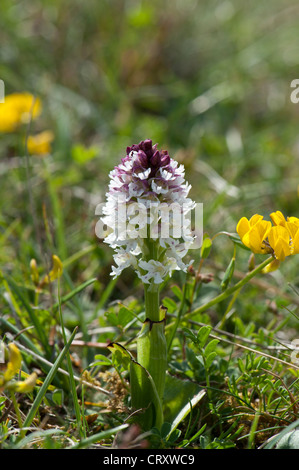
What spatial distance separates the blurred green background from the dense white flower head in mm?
1228

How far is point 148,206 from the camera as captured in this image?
4.66ft

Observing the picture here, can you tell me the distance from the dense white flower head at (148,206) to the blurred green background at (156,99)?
4.03 feet

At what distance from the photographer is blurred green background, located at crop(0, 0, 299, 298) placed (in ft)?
10.7

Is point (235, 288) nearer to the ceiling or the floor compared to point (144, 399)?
nearer to the ceiling

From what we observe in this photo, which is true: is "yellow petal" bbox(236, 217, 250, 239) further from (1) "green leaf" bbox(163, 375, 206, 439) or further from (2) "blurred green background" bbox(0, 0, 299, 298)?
(2) "blurred green background" bbox(0, 0, 299, 298)

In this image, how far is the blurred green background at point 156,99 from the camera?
129 inches

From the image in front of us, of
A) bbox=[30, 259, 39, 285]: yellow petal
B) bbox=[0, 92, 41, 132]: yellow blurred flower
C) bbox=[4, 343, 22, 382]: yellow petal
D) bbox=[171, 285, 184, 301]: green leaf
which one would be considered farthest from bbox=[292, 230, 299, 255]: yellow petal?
bbox=[0, 92, 41, 132]: yellow blurred flower

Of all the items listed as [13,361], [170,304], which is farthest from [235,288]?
[13,361]

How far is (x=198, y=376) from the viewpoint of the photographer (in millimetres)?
1829

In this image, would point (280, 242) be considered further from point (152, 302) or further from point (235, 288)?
point (152, 302)

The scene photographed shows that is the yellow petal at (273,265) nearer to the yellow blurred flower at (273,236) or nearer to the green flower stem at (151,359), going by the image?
the yellow blurred flower at (273,236)

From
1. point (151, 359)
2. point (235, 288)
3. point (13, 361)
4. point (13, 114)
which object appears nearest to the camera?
point (13, 361)

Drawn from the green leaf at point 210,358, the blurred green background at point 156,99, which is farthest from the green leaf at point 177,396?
the blurred green background at point 156,99

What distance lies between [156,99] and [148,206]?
3236 millimetres
